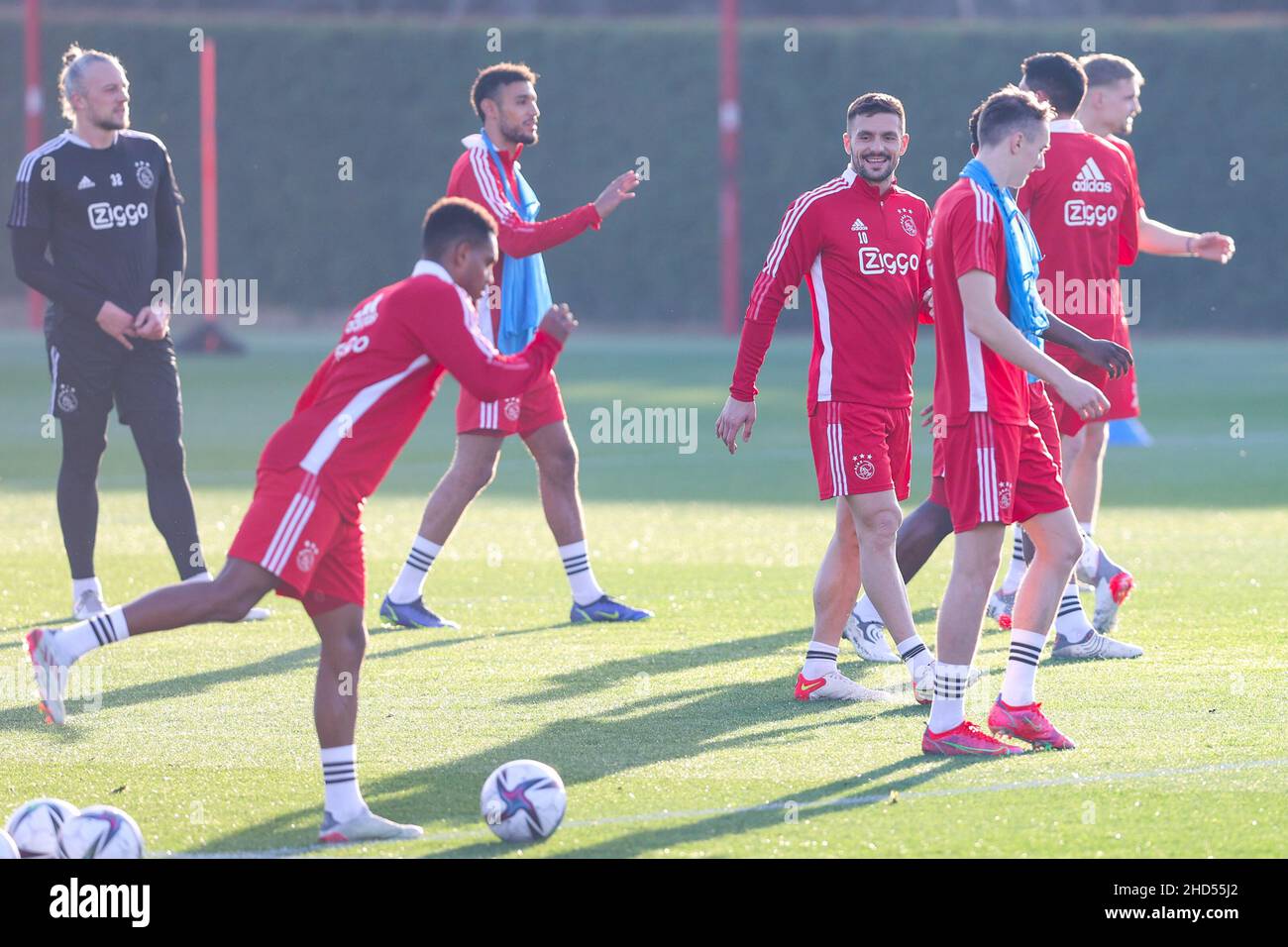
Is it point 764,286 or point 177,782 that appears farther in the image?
point 764,286

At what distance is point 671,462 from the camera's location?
52.7ft

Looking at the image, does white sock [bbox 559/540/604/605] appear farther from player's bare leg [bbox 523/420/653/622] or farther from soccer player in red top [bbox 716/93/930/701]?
soccer player in red top [bbox 716/93/930/701]

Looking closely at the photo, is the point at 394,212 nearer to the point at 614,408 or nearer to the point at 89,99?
the point at 614,408

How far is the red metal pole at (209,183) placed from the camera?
27.9 meters

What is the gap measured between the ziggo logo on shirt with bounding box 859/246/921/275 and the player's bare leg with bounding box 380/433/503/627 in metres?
2.49

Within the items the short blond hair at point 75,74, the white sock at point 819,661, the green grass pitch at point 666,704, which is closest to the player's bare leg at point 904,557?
the green grass pitch at point 666,704

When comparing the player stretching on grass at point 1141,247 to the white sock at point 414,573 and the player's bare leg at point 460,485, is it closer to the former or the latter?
the player's bare leg at point 460,485

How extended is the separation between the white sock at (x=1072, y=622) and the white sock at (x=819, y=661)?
128cm

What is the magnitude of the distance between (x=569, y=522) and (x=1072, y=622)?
2.43 meters

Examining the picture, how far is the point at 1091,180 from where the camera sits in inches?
339

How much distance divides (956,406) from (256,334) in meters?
24.0

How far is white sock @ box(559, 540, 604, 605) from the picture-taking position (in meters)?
9.26

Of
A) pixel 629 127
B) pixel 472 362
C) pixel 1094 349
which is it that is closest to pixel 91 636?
pixel 472 362

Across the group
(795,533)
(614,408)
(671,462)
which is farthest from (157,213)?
(614,408)
